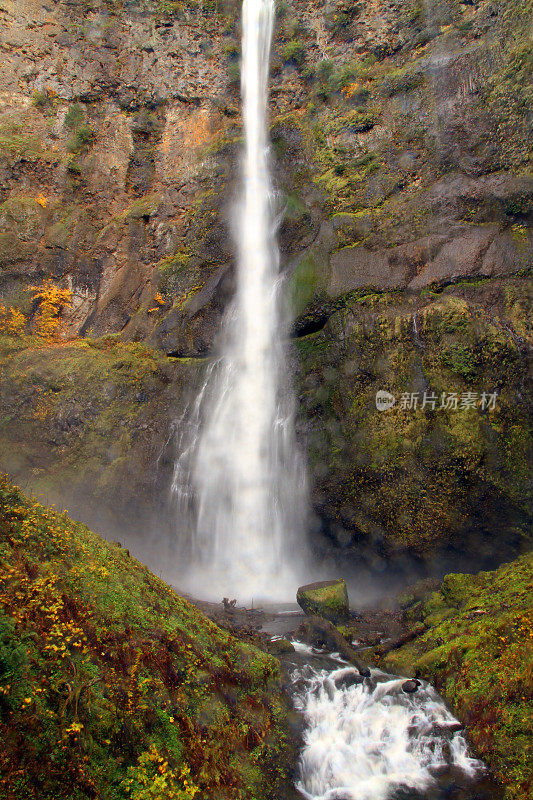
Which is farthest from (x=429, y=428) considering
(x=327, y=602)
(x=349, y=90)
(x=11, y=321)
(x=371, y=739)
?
(x=11, y=321)

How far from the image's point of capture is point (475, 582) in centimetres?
884

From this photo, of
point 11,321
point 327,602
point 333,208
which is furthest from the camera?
point 11,321

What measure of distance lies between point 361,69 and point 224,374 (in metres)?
11.9

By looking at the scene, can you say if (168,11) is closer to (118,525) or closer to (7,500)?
(118,525)

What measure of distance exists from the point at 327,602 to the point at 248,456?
16.3ft

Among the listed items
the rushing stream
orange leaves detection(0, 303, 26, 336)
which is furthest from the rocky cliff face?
the rushing stream

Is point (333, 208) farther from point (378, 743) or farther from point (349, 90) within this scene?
point (378, 743)

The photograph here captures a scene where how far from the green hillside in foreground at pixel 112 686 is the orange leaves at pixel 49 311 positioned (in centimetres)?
1192

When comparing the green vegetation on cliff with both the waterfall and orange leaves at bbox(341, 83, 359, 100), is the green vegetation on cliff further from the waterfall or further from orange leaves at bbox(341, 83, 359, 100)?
orange leaves at bbox(341, 83, 359, 100)

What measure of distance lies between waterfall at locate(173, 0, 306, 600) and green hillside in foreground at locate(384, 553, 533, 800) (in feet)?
13.9

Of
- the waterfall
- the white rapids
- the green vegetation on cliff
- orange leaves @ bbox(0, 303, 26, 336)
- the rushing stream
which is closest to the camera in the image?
the rushing stream

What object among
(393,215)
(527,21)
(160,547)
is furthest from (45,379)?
(527,21)

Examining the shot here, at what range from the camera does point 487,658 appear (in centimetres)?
638

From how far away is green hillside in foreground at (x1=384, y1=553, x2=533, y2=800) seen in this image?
5195 millimetres
